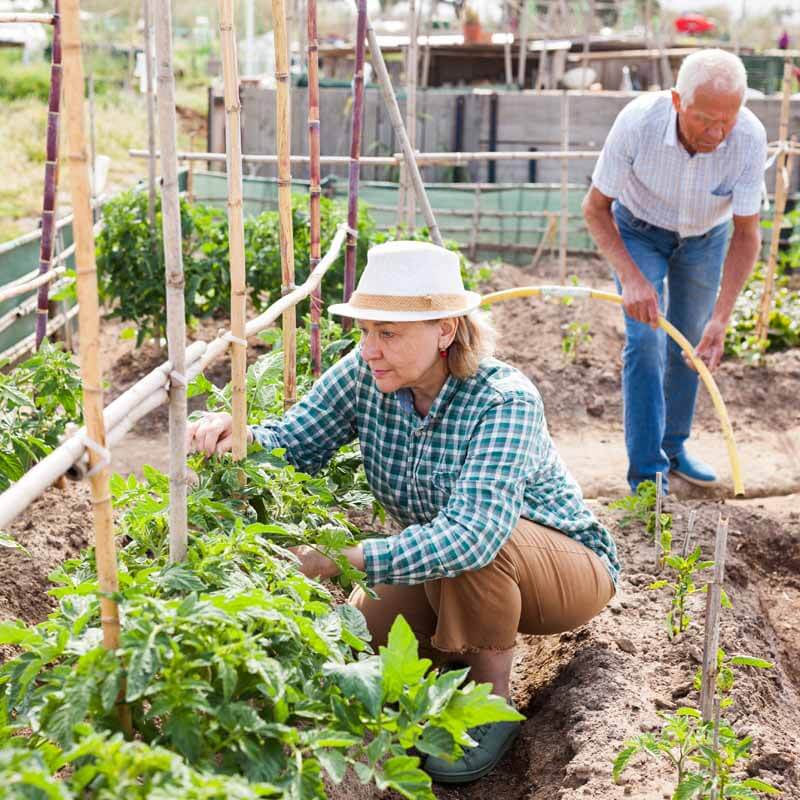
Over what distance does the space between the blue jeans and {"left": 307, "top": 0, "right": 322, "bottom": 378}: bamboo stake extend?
1315 millimetres

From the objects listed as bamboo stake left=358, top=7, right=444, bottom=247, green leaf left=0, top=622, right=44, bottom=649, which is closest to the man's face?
bamboo stake left=358, top=7, right=444, bottom=247

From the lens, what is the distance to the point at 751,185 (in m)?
3.91

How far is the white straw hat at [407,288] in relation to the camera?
96.3 inches

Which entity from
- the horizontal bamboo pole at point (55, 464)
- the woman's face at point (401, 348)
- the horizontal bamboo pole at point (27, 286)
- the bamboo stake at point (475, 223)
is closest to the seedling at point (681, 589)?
the woman's face at point (401, 348)

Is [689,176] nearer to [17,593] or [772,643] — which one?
[772,643]

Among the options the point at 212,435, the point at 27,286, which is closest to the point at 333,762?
the point at 212,435

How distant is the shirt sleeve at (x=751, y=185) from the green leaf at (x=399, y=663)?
2755 mm

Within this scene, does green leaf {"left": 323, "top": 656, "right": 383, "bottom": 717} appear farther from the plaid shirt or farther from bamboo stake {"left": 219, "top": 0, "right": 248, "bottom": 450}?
bamboo stake {"left": 219, "top": 0, "right": 248, "bottom": 450}

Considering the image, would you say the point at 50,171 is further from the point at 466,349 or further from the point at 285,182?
the point at 466,349

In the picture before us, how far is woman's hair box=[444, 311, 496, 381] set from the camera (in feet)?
8.38

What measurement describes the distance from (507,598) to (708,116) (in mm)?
1934

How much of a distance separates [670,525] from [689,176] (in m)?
1.24

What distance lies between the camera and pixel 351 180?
3768mm

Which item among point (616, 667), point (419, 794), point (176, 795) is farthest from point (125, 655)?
point (616, 667)
